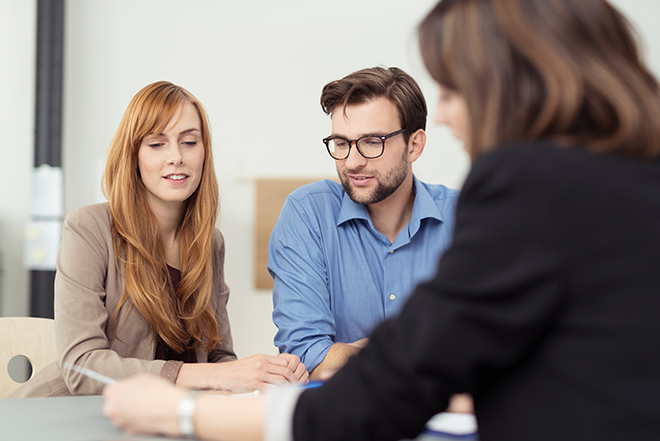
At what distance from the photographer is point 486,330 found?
58cm

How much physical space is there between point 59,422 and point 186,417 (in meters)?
0.49

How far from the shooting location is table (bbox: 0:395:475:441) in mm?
977

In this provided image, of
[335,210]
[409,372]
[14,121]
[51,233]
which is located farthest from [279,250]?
[14,121]

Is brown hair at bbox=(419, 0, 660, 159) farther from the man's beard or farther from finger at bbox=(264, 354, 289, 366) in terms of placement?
the man's beard

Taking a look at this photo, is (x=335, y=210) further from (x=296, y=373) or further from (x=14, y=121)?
(x=14, y=121)

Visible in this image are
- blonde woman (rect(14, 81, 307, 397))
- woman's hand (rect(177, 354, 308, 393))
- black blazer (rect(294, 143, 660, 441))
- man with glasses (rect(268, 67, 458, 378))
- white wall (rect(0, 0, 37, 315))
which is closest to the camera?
black blazer (rect(294, 143, 660, 441))

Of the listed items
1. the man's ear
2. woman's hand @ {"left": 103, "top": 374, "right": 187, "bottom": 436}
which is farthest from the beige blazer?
the man's ear

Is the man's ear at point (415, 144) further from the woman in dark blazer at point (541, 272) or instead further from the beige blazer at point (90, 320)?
the woman in dark blazer at point (541, 272)

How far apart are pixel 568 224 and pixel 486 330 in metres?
0.13

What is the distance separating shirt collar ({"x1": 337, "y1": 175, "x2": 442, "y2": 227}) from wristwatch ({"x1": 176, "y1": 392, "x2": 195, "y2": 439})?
49.4 inches

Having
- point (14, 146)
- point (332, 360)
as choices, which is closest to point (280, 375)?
point (332, 360)

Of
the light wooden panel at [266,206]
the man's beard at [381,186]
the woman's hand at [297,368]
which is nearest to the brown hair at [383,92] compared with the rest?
the man's beard at [381,186]

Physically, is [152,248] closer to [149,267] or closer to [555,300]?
[149,267]

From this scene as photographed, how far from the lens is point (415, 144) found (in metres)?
2.12
